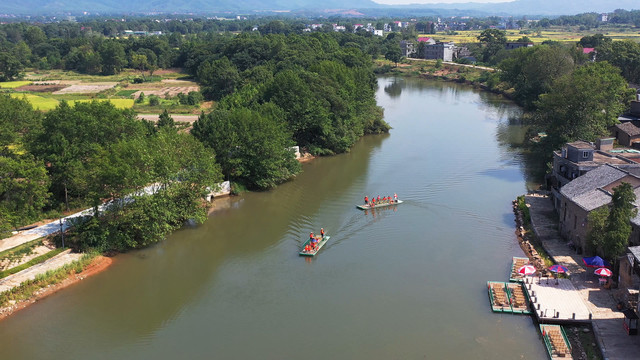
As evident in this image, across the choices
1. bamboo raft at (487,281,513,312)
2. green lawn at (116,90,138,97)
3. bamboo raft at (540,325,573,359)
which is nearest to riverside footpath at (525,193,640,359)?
bamboo raft at (540,325,573,359)

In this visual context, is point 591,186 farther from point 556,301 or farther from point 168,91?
point 168,91

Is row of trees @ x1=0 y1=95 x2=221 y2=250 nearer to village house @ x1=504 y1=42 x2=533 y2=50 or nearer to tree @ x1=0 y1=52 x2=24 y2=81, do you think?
tree @ x1=0 y1=52 x2=24 y2=81

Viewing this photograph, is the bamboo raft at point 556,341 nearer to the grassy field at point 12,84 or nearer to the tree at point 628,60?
the tree at point 628,60

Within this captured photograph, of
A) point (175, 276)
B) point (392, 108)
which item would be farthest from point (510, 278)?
point (392, 108)

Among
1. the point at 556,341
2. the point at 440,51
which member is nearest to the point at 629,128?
the point at 556,341

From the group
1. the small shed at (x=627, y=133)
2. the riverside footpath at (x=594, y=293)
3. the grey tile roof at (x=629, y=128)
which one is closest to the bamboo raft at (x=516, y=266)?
the riverside footpath at (x=594, y=293)
